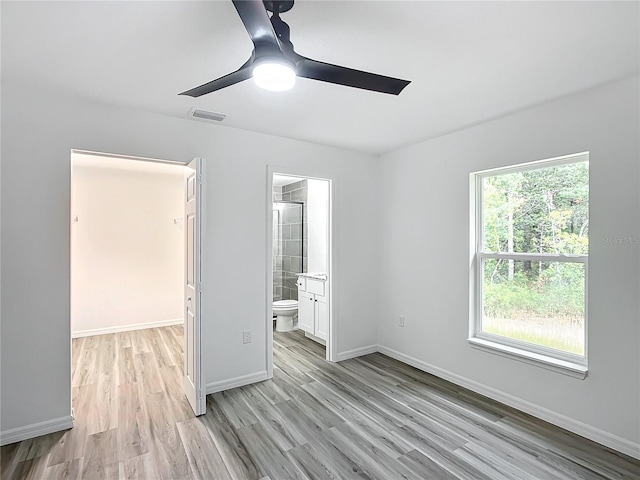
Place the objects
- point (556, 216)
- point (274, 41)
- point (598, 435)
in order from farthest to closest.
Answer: point (556, 216) < point (598, 435) < point (274, 41)

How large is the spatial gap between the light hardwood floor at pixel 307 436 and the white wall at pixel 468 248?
0.75ft

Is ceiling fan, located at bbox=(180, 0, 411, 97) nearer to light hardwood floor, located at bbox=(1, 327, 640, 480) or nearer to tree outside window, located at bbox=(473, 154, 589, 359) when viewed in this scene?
tree outside window, located at bbox=(473, 154, 589, 359)

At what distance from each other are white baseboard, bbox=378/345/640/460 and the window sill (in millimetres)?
332

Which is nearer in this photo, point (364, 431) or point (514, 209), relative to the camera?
point (364, 431)

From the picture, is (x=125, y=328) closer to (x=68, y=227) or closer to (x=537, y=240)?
(x=68, y=227)

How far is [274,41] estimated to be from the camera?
137cm

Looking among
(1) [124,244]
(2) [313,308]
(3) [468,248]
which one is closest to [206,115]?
(3) [468,248]

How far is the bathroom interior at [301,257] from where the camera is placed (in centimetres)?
468

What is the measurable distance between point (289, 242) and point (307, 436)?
3.95 m

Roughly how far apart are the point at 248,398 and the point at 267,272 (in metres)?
1.17

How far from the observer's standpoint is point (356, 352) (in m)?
4.18

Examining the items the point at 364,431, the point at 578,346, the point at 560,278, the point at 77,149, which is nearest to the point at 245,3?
the point at 77,149

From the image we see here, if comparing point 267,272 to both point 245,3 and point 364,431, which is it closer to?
point 364,431

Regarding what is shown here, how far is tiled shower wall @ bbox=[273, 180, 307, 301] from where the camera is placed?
Answer: 5812mm
